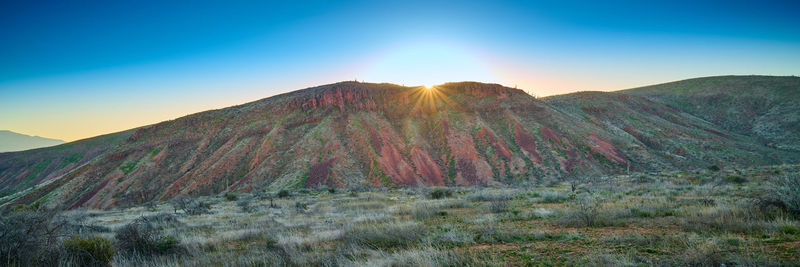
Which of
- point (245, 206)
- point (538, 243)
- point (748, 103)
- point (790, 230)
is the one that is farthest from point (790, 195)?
point (748, 103)

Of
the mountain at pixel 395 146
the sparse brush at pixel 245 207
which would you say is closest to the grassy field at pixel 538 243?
the sparse brush at pixel 245 207

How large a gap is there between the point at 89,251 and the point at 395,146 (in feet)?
153

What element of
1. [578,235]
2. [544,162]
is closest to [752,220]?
[578,235]

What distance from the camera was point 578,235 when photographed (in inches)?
252

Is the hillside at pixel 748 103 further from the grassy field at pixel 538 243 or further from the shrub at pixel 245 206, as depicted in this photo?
the shrub at pixel 245 206

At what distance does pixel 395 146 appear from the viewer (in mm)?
52062

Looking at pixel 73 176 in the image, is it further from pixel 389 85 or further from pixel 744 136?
pixel 744 136

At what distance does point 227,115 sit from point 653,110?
97.0m

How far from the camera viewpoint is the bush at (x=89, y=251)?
17.5ft

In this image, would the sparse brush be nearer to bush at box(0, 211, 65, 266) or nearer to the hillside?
bush at box(0, 211, 65, 266)

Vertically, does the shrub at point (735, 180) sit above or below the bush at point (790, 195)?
below

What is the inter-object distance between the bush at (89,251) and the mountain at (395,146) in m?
36.9

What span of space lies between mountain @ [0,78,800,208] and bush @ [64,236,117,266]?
A: 121 ft

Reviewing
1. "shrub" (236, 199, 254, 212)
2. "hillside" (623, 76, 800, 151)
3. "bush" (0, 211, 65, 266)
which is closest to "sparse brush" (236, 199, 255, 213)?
"shrub" (236, 199, 254, 212)
